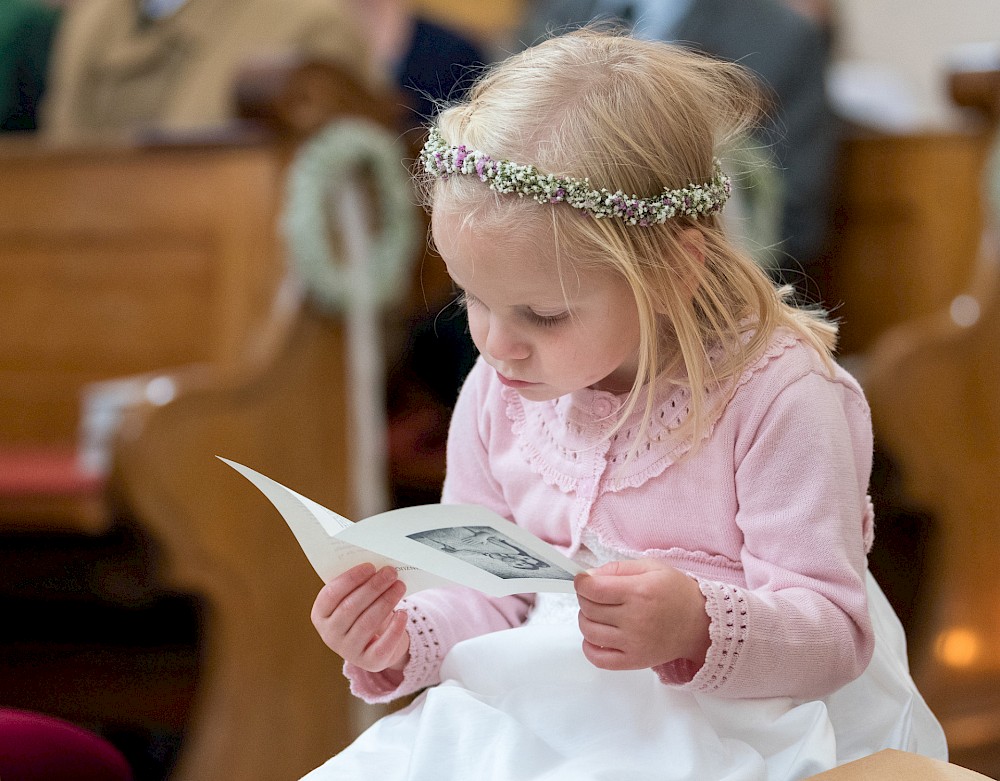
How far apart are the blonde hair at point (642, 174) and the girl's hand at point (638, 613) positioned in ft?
0.45

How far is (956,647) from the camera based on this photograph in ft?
8.07

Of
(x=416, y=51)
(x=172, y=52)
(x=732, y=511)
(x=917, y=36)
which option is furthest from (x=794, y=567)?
(x=917, y=36)

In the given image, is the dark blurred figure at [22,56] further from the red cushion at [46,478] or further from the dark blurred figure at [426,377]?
the red cushion at [46,478]

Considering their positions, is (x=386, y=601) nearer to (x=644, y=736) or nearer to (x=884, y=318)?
(x=644, y=736)

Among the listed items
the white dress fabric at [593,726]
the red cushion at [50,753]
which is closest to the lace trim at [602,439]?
the white dress fabric at [593,726]

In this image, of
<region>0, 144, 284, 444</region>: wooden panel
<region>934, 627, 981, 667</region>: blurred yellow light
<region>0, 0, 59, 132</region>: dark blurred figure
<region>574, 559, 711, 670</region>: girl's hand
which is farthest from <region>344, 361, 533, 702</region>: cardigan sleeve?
<region>0, 0, 59, 132</region>: dark blurred figure

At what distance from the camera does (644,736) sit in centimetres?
96

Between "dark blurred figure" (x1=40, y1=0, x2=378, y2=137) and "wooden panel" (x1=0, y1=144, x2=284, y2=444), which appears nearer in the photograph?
"wooden panel" (x1=0, y1=144, x2=284, y2=444)

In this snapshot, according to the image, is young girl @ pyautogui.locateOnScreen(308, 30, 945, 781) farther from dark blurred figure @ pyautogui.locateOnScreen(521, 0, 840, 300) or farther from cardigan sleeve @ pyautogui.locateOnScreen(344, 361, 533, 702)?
dark blurred figure @ pyautogui.locateOnScreen(521, 0, 840, 300)

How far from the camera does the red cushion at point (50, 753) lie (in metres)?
1.14

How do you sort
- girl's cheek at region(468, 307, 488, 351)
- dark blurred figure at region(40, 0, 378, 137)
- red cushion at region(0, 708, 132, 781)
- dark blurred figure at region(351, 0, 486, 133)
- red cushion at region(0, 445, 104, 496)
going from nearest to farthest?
girl's cheek at region(468, 307, 488, 351) < red cushion at region(0, 708, 132, 781) < red cushion at region(0, 445, 104, 496) < dark blurred figure at region(40, 0, 378, 137) < dark blurred figure at region(351, 0, 486, 133)

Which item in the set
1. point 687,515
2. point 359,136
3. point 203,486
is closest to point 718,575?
point 687,515

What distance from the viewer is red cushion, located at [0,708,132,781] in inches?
45.0

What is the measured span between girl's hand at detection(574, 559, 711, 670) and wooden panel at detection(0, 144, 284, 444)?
5.28 ft
